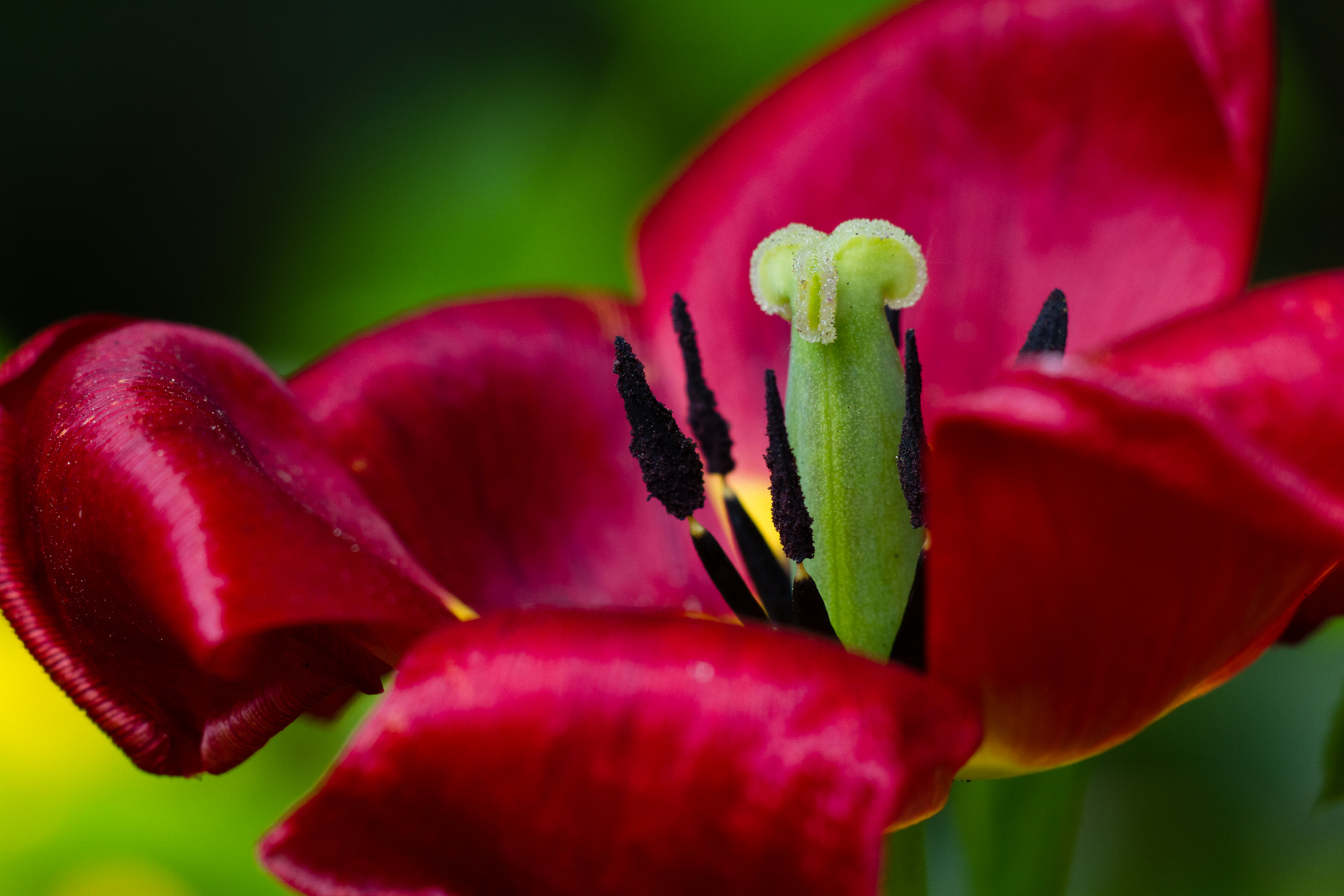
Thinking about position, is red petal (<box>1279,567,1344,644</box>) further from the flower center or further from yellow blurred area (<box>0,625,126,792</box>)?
yellow blurred area (<box>0,625,126,792</box>)

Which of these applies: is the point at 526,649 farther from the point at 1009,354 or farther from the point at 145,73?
the point at 145,73

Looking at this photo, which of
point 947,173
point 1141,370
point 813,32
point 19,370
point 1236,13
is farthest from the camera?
point 813,32

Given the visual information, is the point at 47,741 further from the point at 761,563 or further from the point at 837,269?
the point at 837,269

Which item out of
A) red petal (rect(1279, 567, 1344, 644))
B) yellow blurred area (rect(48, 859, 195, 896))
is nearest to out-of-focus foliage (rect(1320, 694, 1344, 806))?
red petal (rect(1279, 567, 1344, 644))

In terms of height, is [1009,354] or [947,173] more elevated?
[947,173]

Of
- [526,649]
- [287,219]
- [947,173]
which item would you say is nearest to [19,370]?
[526,649]

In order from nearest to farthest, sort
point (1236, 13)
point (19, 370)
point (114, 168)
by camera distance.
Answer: point (19, 370) < point (1236, 13) < point (114, 168)
